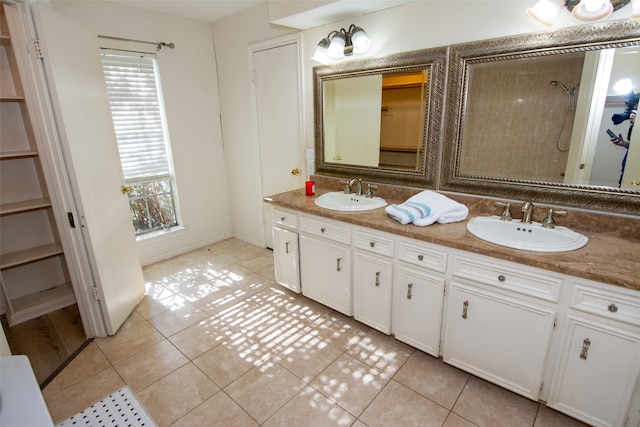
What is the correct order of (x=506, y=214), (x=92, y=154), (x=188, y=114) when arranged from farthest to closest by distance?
(x=188, y=114)
(x=92, y=154)
(x=506, y=214)

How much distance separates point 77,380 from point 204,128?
2588mm

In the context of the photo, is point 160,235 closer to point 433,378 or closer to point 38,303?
point 38,303

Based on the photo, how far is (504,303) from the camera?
161 cm

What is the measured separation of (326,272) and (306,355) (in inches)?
23.0

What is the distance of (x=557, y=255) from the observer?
147 cm

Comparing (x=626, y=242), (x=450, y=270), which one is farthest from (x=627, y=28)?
(x=450, y=270)

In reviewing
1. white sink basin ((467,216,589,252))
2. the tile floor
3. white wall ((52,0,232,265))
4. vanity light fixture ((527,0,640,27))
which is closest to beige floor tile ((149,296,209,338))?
the tile floor

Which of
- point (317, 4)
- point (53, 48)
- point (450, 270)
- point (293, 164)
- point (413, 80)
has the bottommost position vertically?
point (450, 270)

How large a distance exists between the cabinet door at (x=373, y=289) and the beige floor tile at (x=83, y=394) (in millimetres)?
1518

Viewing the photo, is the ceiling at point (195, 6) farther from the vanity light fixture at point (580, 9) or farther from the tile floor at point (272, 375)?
the tile floor at point (272, 375)

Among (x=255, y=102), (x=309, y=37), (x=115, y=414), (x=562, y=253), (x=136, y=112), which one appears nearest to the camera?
(x=562, y=253)

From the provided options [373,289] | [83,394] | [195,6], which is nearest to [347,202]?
[373,289]

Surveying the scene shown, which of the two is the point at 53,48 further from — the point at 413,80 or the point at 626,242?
the point at 626,242

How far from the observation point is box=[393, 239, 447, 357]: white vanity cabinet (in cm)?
183
